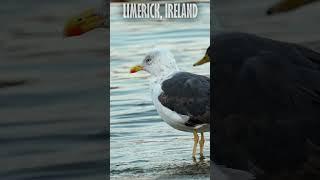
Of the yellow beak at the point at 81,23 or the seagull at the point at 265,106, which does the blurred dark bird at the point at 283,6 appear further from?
the yellow beak at the point at 81,23

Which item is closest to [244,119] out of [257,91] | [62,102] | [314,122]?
[257,91]

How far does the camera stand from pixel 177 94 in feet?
11.0

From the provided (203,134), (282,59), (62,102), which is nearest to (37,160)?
(62,102)

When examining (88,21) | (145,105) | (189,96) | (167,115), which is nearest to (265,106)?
(189,96)

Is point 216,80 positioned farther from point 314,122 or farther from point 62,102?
point 62,102

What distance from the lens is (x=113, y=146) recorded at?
10.9ft

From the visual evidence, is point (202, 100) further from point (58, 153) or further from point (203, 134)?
point (58, 153)

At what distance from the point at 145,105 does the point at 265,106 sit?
0.64 m

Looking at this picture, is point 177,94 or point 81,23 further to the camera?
point 177,94

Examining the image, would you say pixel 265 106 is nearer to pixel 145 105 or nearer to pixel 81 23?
pixel 145 105

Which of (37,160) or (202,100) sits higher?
(202,100)

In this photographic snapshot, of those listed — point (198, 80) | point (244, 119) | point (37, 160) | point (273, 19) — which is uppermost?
point (273, 19)

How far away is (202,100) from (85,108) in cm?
62

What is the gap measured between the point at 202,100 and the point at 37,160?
36.4 inches
